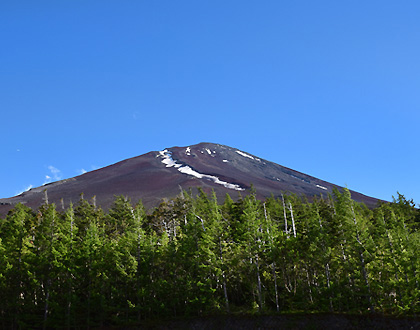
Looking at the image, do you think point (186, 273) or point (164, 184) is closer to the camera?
point (186, 273)

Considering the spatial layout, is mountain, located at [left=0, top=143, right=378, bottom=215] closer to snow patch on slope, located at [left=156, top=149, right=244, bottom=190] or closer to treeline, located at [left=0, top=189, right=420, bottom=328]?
snow patch on slope, located at [left=156, top=149, right=244, bottom=190]

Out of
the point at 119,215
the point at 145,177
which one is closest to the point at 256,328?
the point at 119,215

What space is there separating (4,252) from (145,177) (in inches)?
4991

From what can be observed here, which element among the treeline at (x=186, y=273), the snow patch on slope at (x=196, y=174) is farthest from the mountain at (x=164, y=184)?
the treeline at (x=186, y=273)

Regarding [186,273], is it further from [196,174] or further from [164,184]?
[196,174]

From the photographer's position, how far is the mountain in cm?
13488

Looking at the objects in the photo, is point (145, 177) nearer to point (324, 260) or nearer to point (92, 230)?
point (92, 230)

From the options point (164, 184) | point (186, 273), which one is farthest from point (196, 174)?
point (186, 273)

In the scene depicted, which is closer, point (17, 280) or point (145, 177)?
point (17, 280)

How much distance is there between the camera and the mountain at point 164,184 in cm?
13488

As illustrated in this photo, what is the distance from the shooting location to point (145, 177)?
166 metres

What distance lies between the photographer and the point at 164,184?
150 m

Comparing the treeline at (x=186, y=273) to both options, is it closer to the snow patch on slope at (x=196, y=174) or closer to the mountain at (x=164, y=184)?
the mountain at (x=164, y=184)

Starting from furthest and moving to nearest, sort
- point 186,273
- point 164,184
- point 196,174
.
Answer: point 196,174 → point 164,184 → point 186,273
